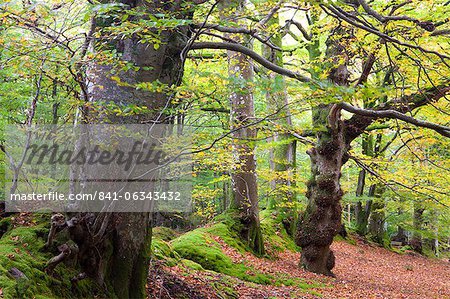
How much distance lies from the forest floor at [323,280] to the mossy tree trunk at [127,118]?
0.62 metres

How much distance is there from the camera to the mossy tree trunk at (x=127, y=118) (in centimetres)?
360

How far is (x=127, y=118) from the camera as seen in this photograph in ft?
12.5

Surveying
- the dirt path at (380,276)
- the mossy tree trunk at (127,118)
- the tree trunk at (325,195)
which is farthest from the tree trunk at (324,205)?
the mossy tree trunk at (127,118)

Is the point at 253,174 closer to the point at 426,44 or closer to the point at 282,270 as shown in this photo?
the point at 282,270

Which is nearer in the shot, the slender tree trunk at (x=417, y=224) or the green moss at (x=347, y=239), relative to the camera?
the green moss at (x=347, y=239)

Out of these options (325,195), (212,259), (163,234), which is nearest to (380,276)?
(325,195)

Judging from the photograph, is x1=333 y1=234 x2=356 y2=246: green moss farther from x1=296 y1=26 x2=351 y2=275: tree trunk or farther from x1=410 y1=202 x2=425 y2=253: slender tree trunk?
x1=296 y1=26 x2=351 y2=275: tree trunk

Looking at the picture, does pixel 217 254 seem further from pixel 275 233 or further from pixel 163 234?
pixel 275 233

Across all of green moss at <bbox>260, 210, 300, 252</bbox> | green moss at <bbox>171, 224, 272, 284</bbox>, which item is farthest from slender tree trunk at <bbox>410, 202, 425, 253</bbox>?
green moss at <bbox>171, 224, 272, 284</bbox>

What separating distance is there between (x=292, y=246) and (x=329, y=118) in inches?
201

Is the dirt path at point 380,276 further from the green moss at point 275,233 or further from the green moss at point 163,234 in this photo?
the green moss at point 163,234

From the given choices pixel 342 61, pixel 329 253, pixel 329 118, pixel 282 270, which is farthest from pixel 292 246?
pixel 342 61

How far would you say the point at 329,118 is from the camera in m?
8.58

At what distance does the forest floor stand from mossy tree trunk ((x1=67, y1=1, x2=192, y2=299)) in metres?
0.62
